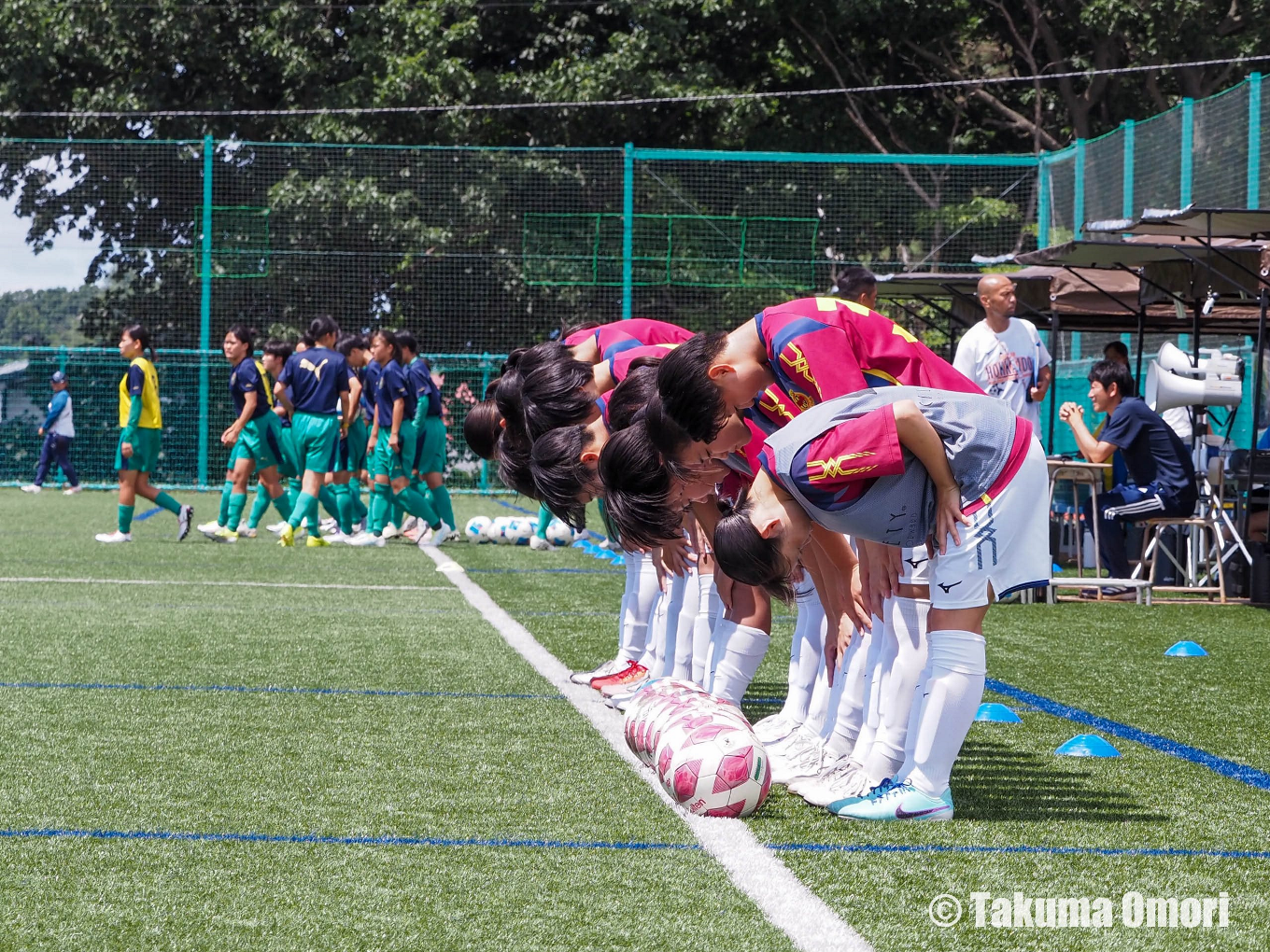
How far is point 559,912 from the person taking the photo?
3232 millimetres

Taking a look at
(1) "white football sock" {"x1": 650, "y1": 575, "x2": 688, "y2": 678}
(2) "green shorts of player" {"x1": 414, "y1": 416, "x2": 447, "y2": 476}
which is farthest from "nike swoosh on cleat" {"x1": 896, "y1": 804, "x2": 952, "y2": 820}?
(2) "green shorts of player" {"x1": 414, "y1": 416, "x2": 447, "y2": 476}

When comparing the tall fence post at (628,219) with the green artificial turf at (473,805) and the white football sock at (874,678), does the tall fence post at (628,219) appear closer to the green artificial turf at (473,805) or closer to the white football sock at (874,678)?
the green artificial turf at (473,805)

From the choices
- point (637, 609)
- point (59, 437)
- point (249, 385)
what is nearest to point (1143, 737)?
point (637, 609)

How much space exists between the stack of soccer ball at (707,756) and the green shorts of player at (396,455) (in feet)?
30.1

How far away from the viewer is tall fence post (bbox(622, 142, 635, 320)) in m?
20.7

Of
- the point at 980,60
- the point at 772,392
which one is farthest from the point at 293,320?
the point at 772,392

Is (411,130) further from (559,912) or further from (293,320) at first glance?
(559,912)

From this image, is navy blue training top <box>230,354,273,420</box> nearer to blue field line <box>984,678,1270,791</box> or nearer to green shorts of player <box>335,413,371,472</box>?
green shorts of player <box>335,413,371,472</box>

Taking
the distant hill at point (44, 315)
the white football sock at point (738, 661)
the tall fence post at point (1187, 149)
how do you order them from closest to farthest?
the white football sock at point (738, 661)
the tall fence post at point (1187, 149)
the distant hill at point (44, 315)

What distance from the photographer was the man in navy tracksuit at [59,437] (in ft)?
72.1

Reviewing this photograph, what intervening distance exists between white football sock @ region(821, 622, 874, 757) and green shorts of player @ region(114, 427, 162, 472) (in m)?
9.59

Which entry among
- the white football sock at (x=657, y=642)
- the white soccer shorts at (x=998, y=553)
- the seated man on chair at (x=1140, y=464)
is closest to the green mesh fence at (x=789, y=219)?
the seated man on chair at (x=1140, y=464)

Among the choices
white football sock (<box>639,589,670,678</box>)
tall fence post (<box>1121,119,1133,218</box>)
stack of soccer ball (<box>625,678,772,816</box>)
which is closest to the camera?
stack of soccer ball (<box>625,678,772,816</box>)

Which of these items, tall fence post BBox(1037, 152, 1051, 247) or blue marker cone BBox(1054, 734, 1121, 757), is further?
tall fence post BBox(1037, 152, 1051, 247)
